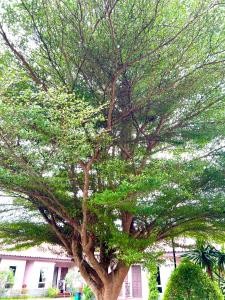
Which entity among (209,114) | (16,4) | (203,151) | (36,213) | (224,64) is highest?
(16,4)

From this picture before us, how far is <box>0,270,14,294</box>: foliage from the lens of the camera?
53.7ft

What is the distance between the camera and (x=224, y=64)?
5.99m

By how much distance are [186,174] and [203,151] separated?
1772 mm

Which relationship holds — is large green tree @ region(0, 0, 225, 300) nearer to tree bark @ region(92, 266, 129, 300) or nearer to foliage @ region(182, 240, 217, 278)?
tree bark @ region(92, 266, 129, 300)

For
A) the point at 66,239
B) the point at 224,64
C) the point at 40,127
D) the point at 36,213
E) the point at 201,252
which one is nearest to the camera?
the point at 40,127

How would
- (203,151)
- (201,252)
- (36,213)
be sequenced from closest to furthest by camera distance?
(203,151)
(36,213)
(201,252)

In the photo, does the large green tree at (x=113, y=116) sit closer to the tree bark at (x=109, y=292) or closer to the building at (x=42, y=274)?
the tree bark at (x=109, y=292)

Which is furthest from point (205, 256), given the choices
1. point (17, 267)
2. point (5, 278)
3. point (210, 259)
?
point (17, 267)

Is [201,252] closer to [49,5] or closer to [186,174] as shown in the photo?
[186,174]

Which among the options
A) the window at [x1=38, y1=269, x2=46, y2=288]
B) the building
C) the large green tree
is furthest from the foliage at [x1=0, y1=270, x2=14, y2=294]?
the large green tree

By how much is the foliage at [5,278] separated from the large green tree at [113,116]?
10.7m

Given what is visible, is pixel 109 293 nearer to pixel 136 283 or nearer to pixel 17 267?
pixel 136 283

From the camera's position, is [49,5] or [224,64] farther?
[224,64]

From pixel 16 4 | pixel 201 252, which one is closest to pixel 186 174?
pixel 16 4
